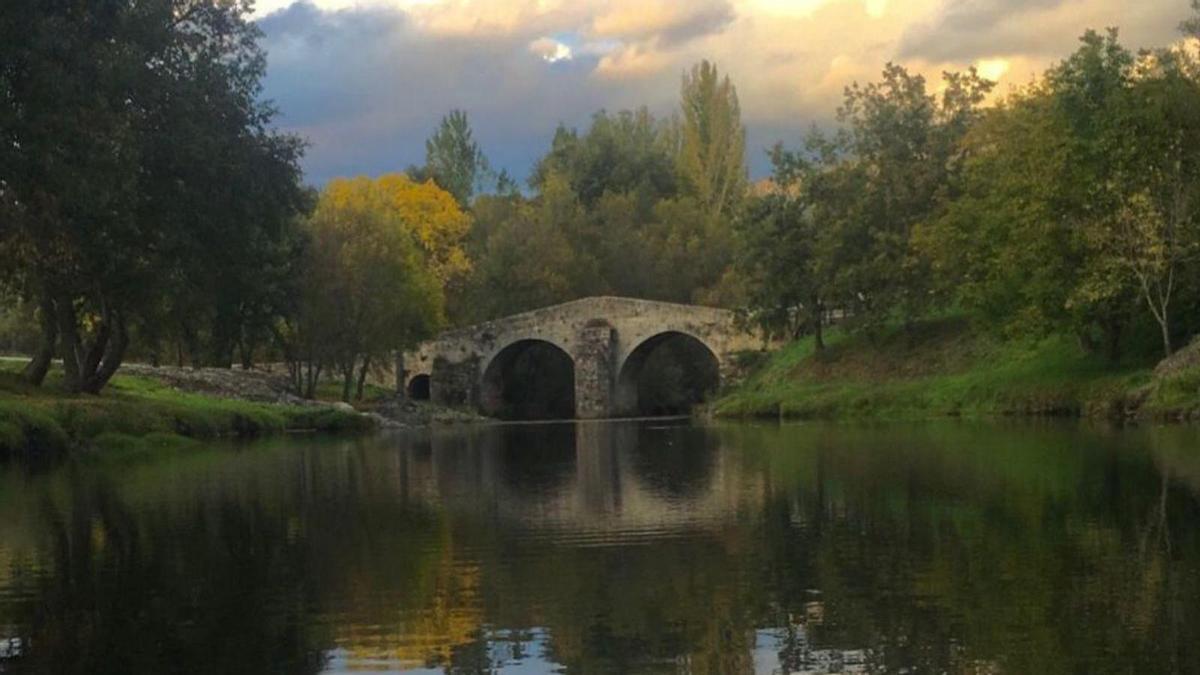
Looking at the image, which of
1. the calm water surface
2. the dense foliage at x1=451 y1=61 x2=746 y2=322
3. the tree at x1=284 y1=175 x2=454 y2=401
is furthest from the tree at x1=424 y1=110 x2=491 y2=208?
the calm water surface

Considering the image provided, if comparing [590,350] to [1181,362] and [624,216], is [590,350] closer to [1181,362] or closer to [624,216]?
[624,216]

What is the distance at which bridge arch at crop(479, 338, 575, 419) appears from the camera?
87312 mm

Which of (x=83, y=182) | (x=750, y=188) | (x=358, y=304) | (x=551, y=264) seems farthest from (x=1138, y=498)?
(x=750, y=188)

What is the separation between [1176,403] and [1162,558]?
1054 inches

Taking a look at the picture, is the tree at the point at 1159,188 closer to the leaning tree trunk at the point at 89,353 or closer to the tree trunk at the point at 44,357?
the leaning tree trunk at the point at 89,353

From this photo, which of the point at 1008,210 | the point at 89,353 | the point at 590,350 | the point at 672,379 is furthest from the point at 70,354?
the point at 672,379

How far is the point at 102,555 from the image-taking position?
13.0m

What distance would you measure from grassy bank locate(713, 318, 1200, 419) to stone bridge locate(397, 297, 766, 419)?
289 inches

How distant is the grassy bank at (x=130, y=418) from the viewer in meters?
30.0

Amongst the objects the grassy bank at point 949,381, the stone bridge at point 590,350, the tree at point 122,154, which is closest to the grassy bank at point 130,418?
the tree at point 122,154

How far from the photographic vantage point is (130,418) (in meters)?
35.3

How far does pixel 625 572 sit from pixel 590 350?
71246 mm

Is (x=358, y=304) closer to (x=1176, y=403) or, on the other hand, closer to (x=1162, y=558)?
(x=1176, y=403)

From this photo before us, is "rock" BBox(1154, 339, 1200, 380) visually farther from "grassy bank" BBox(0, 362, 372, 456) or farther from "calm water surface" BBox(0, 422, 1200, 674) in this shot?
"grassy bank" BBox(0, 362, 372, 456)
